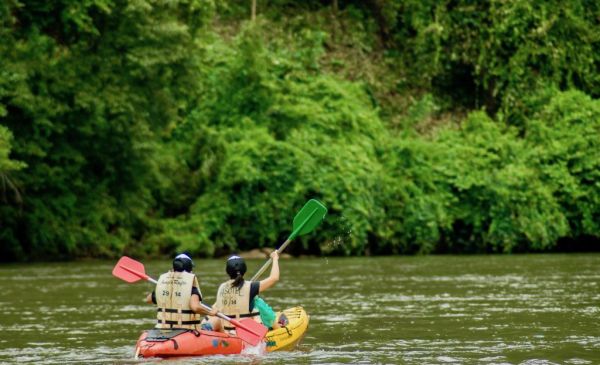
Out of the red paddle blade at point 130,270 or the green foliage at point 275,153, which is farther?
the green foliage at point 275,153

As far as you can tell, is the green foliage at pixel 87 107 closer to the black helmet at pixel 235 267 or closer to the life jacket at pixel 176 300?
the black helmet at pixel 235 267

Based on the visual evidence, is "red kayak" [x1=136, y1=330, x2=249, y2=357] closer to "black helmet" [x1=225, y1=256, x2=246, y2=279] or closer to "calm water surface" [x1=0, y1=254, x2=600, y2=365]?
"calm water surface" [x1=0, y1=254, x2=600, y2=365]

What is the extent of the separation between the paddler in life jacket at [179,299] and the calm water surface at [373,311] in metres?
0.54

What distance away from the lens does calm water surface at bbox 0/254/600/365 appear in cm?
1410

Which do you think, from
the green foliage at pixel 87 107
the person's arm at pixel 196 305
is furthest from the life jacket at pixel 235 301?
the green foliage at pixel 87 107

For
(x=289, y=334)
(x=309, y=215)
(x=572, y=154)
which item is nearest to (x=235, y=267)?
(x=289, y=334)

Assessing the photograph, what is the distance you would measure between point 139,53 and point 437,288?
40.0ft

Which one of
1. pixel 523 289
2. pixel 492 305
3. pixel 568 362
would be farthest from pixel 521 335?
pixel 523 289

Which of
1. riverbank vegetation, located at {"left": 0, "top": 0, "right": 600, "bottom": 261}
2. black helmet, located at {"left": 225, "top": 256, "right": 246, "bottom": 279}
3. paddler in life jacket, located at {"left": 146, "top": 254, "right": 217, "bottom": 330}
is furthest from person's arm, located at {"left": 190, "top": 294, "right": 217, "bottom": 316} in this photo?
riverbank vegetation, located at {"left": 0, "top": 0, "right": 600, "bottom": 261}

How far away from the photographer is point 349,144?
37.2 metres

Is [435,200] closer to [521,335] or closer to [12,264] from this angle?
[12,264]

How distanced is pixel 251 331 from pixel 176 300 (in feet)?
3.05

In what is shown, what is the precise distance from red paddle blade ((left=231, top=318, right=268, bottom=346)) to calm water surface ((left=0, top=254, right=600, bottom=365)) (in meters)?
0.21

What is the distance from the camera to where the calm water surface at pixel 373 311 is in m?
14.1
